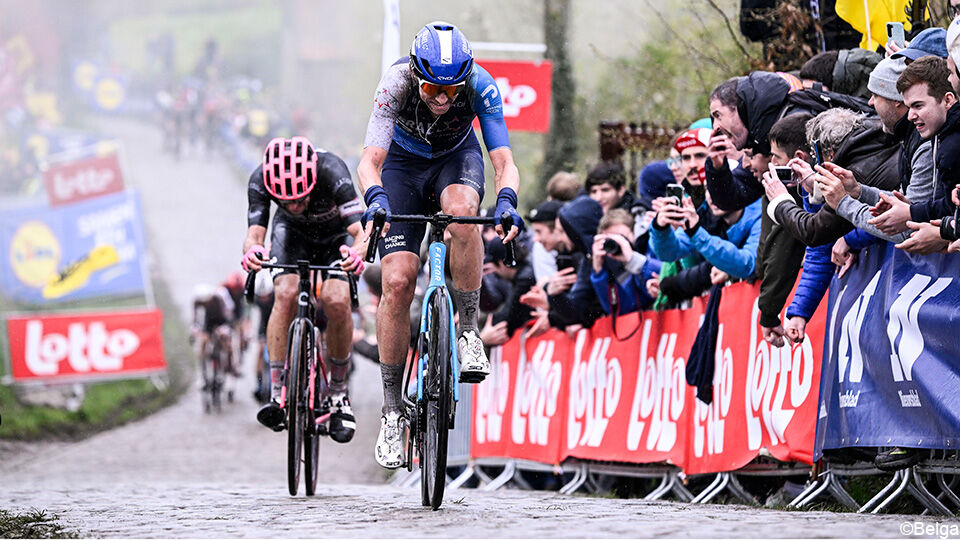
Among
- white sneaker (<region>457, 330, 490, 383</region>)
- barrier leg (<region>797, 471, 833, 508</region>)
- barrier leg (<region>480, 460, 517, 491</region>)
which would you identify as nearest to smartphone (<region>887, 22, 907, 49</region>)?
barrier leg (<region>797, 471, 833, 508</region>)

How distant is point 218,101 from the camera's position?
50469 millimetres

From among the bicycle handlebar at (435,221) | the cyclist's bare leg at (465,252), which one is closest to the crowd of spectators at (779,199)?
the bicycle handlebar at (435,221)

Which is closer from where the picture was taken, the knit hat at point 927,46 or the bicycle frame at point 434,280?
the knit hat at point 927,46

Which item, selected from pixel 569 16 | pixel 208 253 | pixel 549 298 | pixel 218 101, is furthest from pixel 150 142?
pixel 549 298

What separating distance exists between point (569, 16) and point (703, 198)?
14384 millimetres

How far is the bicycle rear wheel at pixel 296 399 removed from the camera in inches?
358

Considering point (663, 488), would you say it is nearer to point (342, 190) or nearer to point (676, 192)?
point (676, 192)

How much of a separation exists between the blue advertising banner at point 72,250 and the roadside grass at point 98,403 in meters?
0.85

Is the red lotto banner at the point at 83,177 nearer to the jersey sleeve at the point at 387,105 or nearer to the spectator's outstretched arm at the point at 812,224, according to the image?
the jersey sleeve at the point at 387,105

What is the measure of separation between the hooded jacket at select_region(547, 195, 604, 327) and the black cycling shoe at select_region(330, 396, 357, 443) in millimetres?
2360

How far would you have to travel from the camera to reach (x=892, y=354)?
6.80 meters

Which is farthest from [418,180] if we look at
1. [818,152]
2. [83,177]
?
[83,177]

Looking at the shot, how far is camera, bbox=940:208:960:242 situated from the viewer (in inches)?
241

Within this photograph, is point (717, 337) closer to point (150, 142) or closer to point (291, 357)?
point (291, 357)
